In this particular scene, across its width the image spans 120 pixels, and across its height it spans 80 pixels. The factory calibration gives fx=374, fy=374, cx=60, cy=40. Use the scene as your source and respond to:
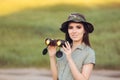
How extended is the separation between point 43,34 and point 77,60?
113 inches

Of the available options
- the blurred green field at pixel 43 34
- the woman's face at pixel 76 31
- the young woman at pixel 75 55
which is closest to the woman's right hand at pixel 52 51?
the young woman at pixel 75 55

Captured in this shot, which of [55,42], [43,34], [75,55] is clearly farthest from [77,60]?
[43,34]

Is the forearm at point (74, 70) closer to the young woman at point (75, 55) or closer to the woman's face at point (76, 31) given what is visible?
the young woman at point (75, 55)

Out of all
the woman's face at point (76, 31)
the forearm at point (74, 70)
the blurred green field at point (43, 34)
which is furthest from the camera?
the blurred green field at point (43, 34)

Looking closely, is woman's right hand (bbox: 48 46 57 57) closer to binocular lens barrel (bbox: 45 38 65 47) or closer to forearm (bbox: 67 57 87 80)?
binocular lens barrel (bbox: 45 38 65 47)

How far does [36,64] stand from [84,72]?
9.22 ft

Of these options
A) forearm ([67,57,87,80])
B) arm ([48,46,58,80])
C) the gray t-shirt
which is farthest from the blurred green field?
forearm ([67,57,87,80])

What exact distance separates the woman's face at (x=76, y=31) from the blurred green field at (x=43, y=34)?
2669 millimetres

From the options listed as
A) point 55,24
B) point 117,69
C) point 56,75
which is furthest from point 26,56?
point 56,75

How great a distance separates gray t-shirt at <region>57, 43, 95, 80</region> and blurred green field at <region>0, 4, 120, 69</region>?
107 inches

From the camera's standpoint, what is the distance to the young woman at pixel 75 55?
6.38ft

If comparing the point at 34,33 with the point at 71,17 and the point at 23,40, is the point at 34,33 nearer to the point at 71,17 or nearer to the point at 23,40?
the point at 23,40

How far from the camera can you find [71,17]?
6.71 feet

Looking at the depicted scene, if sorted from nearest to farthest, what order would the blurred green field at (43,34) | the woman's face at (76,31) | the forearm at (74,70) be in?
the forearm at (74,70)
the woman's face at (76,31)
the blurred green field at (43,34)
